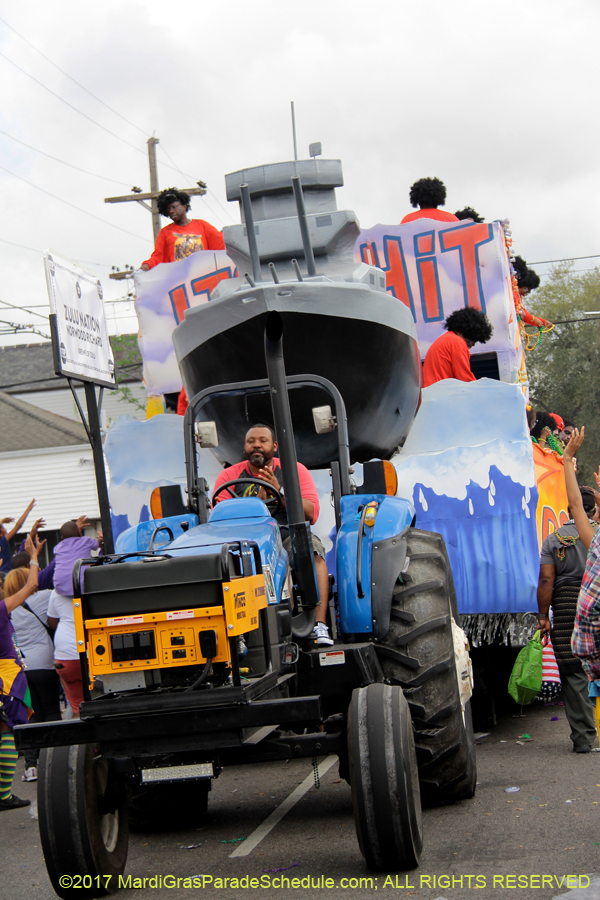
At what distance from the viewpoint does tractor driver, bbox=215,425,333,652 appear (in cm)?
485

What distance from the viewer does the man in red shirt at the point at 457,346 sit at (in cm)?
795

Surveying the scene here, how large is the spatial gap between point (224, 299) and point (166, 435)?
1.94 meters

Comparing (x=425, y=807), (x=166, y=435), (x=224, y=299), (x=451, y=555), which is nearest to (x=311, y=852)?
(x=425, y=807)

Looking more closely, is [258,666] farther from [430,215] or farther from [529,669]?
[430,215]

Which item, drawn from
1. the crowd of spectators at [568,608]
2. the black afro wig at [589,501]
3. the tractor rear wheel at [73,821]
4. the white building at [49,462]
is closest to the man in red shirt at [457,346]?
the black afro wig at [589,501]

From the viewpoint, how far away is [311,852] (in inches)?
186

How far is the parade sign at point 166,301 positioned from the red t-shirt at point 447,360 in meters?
2.24

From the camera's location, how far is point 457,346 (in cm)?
798

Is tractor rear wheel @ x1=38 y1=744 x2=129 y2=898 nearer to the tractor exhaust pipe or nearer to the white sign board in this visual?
the tractor exhaust pipe

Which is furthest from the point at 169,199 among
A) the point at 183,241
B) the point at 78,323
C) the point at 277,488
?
the point at 277,488

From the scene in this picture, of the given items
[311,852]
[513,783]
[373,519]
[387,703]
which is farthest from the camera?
[513,783]

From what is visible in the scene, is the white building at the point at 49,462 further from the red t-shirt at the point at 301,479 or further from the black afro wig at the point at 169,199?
the red t-shirt at the point at 301,479

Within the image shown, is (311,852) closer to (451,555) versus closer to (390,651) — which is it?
(390,651)

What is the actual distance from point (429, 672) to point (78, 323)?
376cm
